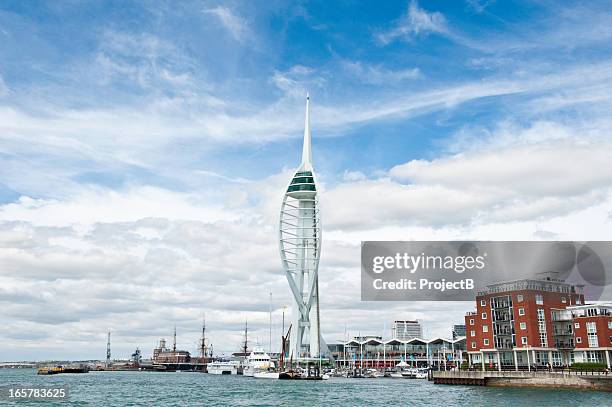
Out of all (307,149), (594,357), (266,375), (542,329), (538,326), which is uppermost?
(307,149)

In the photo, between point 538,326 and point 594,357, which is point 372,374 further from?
point 594,357

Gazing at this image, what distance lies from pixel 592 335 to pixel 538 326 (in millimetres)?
7563

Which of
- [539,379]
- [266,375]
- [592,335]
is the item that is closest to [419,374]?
[266,375]

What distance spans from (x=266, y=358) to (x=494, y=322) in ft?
283

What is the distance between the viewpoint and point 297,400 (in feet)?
240

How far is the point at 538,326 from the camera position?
93.9 metres

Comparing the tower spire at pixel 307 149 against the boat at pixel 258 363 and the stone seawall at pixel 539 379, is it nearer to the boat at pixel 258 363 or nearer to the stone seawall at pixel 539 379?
the boat at pixel 258 363

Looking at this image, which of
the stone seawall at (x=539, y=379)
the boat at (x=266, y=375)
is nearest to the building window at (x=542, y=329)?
the stone seawall at (x=539, y=379)

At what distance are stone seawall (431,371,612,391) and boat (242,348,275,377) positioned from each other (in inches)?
2956

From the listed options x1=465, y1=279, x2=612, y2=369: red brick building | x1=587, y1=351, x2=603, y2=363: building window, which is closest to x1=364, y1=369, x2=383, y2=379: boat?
x1=465, y1=279, x2=612, y2=369: red brick building

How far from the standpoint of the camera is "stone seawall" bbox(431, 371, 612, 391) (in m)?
77.4

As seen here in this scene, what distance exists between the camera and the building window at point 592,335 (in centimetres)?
8844

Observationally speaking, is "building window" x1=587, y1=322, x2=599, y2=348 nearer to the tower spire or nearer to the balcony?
the balcony

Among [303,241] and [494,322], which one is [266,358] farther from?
[494,322]
